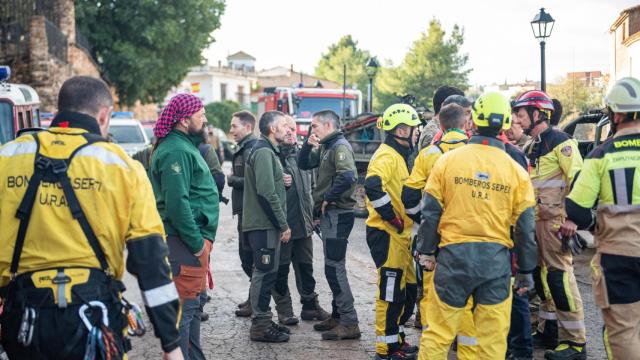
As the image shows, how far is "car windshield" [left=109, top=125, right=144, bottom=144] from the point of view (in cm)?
1958

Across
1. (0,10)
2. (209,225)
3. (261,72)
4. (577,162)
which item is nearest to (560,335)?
(577,162)

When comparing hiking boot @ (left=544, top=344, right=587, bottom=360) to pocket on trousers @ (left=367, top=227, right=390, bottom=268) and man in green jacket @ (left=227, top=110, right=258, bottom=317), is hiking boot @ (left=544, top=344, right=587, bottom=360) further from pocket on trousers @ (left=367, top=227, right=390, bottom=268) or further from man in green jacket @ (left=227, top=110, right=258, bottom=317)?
man in green jacket @ (left=227, top=110, right=258, bottom=317)

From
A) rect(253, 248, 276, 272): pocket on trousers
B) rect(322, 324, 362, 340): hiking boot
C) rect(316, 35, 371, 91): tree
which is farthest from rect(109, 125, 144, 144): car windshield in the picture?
rect(316, 35, 371, 91): tree

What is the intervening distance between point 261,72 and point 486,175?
118390mm

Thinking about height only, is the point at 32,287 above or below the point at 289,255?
above

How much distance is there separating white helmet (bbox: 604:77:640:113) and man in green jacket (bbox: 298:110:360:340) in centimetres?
274

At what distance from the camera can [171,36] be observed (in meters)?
34.1

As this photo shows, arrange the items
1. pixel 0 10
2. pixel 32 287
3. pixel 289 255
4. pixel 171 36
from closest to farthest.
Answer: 1. pixel 32 287
2. pixel 289 255
3. pixel 0 10
4. pixel 171 36

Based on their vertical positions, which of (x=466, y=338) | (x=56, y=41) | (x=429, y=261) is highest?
(x=56, y=41)

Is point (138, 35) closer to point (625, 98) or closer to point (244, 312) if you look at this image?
point (244, 312)

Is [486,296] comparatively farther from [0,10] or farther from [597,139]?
[0,10]

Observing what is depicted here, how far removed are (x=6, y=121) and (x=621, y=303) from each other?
277 inches

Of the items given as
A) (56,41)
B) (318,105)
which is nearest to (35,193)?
(318,105)

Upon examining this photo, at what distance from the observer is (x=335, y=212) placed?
7.09m
